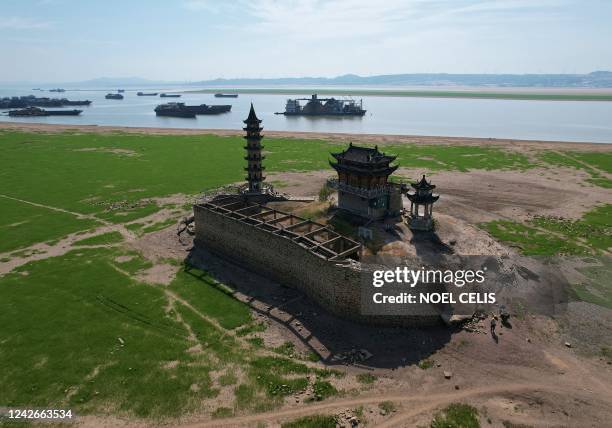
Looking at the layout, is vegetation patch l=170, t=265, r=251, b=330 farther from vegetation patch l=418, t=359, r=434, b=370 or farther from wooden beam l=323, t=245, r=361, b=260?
vegetation patch l=418, t=359, r=434, b=370

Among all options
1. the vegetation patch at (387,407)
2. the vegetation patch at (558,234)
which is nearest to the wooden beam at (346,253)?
the vegetation patch at (387,407)

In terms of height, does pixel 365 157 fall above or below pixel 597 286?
above

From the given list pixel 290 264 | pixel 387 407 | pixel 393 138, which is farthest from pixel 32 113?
pixel 387 407

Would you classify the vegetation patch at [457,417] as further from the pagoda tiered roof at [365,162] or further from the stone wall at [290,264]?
the pagoda tiered roof at [365,162]

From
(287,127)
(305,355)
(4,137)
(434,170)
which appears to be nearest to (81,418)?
(305,355)

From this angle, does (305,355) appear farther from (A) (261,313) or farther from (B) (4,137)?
(B) (4,137)

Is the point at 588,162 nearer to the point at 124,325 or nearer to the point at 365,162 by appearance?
the point at 365,162
